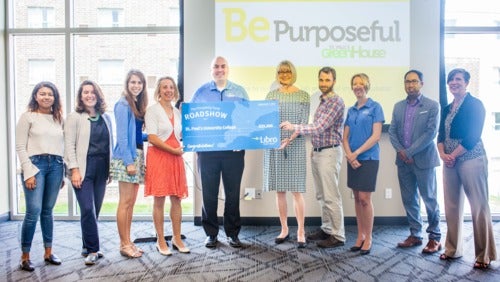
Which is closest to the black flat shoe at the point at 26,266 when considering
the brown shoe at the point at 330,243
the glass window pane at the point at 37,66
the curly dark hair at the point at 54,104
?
the curly dark hair at the point at 54,104

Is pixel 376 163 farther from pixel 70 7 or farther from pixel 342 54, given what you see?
pixel 70 7

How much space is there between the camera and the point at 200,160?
307 cm

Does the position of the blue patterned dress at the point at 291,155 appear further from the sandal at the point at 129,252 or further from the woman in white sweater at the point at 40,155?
the woman in white sweater at the point at 40,155

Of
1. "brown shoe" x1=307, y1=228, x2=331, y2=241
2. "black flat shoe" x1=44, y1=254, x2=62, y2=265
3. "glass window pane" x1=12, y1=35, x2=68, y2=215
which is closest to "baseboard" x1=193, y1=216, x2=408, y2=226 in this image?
"brown shoe" x1=307, y1=228, x2=331, y2=241

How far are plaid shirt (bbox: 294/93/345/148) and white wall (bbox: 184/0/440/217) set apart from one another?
0.98 meters

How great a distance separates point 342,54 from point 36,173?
9.94ft

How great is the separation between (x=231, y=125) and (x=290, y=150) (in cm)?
58

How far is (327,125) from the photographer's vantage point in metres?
2.94

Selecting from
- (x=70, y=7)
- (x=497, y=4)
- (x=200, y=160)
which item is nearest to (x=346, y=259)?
(x=200, y=160)

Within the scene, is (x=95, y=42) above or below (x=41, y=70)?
above

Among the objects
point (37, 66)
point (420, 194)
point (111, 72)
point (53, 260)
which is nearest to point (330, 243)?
point (420, 194)

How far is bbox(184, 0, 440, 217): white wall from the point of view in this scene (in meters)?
3.79

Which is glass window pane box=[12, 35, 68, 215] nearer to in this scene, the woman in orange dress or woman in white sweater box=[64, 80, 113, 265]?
woman in white sweater box=[64, 80, 113, 265]

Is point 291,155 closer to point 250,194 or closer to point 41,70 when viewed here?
point 250,194
